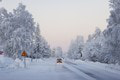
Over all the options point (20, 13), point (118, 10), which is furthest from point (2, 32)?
point (118, 10)

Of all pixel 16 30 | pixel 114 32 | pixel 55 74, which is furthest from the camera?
pixel 16 30

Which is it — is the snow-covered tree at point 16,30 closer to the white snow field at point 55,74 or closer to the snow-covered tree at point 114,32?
the white snow field at point 55,74

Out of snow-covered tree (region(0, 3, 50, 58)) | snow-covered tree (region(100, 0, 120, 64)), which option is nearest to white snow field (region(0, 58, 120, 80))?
snow-covered tree (region(100, 0, 120, 64))

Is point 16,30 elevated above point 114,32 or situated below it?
above

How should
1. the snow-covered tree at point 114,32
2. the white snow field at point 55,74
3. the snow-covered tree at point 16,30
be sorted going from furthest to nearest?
the snow-covered tree at point 16,30 < the snow-covered tree at point 114,32 < the white snow field at point 55,74

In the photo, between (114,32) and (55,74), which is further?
(114,32)

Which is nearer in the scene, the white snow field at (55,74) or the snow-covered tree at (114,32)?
the white snow field at (55,74)

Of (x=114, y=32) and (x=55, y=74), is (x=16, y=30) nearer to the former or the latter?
(x=114, y=32)

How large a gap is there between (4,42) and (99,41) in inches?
1091

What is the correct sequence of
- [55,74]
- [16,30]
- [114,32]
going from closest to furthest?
[55,74], [114,32], [16,30]

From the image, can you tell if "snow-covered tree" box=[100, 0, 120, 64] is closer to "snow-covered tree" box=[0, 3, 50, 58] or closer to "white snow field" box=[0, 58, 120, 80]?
"white snow field" box=[0, 58, 120, 80]

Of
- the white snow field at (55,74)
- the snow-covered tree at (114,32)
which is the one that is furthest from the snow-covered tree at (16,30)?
the snow-covered tree at (114,32)

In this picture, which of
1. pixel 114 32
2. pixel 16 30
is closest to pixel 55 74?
pixel 114 32

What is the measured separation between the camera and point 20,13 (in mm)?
56312
